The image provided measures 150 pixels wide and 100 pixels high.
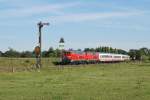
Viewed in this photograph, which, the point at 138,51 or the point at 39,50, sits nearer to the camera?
the point at 39,50

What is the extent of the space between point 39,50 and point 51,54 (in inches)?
3134

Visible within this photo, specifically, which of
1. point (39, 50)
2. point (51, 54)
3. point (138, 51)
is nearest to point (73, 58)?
point (39, 50)

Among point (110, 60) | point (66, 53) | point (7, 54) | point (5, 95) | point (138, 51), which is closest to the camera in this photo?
point (5, 95)

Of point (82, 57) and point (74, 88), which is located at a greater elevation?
point (82, 57)

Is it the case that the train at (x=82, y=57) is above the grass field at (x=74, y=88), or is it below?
above

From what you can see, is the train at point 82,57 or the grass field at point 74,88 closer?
the grass field at point 74,88

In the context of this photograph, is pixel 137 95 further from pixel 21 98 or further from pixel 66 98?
pixel 21 98

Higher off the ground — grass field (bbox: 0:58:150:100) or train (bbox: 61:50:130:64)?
train (bbox: 61:50:130:64)

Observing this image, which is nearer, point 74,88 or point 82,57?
point 74,88

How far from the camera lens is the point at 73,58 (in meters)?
101

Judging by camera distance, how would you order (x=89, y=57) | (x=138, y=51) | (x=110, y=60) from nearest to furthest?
(x=89, y=57) → (x=110, y=60) → (x=138, y=51)

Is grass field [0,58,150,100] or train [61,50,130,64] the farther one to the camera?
train [61,50,130,64]

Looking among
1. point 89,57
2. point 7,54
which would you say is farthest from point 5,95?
point 7,54

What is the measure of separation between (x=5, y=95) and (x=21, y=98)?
191cm
